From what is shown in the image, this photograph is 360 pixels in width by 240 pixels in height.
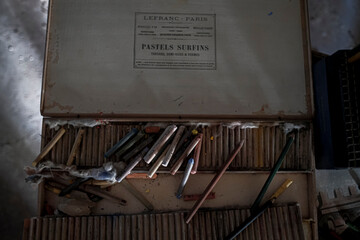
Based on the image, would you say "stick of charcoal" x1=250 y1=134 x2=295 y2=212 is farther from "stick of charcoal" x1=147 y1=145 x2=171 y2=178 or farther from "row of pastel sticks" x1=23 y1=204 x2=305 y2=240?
"stick of charcoal" x1=147 y1=145 x2=171 y2=178

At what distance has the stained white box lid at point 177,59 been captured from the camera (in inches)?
62.0

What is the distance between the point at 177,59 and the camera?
1615 millimetres

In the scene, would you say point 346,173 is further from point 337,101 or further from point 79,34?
point 79,34

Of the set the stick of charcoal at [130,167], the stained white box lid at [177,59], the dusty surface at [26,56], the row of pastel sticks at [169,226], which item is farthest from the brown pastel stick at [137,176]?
the dusty surface at [26,56]

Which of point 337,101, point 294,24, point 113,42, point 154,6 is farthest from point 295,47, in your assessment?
point 113,42

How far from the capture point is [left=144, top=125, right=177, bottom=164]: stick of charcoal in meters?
1.49

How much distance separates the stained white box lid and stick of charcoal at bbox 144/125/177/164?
80 mm

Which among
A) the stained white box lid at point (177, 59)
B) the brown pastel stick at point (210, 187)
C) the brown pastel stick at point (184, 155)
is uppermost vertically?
the stained white box lid at point (177, 59)

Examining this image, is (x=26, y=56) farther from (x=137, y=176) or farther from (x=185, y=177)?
(x=185, y=177)

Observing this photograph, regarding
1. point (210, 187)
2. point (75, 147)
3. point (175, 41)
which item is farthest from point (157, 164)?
point (175, 41)

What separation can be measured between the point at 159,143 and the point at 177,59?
0.42m

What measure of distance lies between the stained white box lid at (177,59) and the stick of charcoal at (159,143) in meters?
0.08

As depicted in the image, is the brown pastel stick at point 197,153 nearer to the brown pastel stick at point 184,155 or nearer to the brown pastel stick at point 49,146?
the brown pastel stick at point 184,155

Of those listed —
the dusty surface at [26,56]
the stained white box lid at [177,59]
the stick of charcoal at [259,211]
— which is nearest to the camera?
the stick of charcoal at [259,211]
